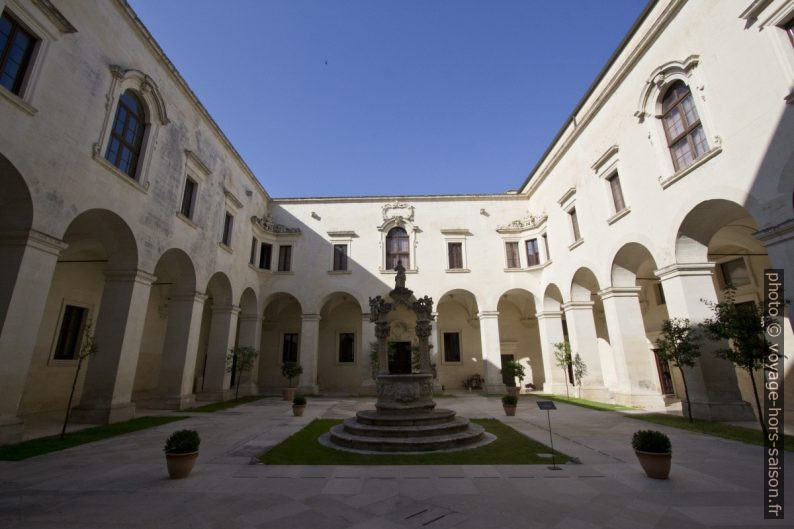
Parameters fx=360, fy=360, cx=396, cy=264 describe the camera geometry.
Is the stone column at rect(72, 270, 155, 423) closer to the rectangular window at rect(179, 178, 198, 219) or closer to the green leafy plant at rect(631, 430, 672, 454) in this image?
the rectangular window at rect(179, 178, 198, 219)

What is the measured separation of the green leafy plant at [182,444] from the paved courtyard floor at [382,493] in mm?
423

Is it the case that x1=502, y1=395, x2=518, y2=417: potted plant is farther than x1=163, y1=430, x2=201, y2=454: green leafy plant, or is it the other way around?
x1=502, y1=395, x2=518, y2=417: potted plant

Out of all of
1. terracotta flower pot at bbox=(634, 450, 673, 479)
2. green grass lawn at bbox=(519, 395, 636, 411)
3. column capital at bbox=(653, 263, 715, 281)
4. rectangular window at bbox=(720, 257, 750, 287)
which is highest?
rectangular window at bbox=(720, 257, 750, 287)

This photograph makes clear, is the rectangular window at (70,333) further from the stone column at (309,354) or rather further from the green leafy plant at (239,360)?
the stone column at (309,354)

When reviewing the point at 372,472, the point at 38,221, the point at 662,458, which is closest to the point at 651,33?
the point at 662,458

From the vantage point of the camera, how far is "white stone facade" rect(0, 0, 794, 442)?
838cm

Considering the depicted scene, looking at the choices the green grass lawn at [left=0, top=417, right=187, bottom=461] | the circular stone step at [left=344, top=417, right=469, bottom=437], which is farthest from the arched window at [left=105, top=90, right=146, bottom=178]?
the circular stone step at [left=344, top=417, right=469, bottom=437]

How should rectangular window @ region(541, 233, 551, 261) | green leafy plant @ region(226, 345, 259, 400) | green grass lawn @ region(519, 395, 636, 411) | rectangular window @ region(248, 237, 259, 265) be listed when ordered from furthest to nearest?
rectangular window @ region(248, 237, 259, 265) → rectangular window @ region(541, 233, 551, 261) → green leafy plant @ region(226, 345, 259, 400) → green grass lawn @ region(519, 395, 636, 411)

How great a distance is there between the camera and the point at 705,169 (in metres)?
10.2

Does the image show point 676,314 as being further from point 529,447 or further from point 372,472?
point 372,472

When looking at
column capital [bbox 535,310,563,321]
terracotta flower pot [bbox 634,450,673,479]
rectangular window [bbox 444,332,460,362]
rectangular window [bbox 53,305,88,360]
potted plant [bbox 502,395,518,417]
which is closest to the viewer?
terracotta flower pot [bbox 634,450,673,479]

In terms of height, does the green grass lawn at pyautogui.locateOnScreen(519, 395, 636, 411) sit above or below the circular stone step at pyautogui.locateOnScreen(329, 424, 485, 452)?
below

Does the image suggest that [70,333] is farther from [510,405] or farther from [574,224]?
[574,224]

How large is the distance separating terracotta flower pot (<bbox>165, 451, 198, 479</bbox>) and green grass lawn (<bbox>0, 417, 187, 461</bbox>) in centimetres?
364
